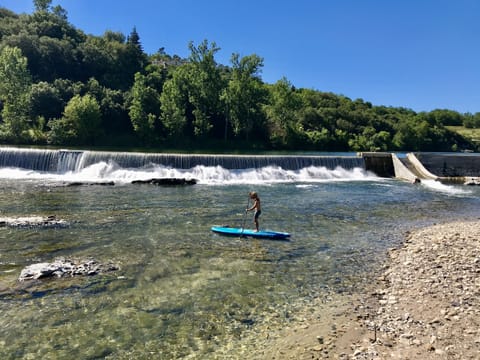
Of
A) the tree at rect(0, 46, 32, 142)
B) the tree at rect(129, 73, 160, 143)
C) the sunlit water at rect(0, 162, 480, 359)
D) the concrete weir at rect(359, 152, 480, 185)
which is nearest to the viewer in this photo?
the sunlit water at rect(0, 162, 480, 359)

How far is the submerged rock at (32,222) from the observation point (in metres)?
13.1

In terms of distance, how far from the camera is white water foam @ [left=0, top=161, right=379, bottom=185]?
2758cm

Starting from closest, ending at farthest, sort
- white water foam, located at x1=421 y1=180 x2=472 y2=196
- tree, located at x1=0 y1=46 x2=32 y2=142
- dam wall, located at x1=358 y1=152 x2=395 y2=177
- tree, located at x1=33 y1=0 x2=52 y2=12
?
white water foam, located at x1=421 y1=180 x2=472 y2=196 → dam wall, located at x1=358 y1=152 x2=395 y2=177 → tree, located at x1=0 y1=46 x2=32 y2=142 → tree, located at x1=33 y1=0 x2=52 y2=12

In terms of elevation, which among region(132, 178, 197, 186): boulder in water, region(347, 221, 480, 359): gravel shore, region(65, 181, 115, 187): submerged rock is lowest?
region(347, 221, 480, 359): gravel shore

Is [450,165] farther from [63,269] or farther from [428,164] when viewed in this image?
[63,269]

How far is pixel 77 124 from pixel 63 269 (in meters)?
48.0

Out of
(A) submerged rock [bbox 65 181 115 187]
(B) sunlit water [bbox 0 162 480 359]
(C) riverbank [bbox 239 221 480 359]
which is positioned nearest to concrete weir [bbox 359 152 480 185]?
(B) sunlit water [bbox 0 162 480 359]

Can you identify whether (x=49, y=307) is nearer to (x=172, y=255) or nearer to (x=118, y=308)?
(x=118, y=308)

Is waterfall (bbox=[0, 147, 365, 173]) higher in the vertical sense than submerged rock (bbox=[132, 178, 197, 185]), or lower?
higher

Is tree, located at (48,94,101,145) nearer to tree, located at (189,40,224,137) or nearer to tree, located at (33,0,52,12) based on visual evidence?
tree, located at (189,40,224,137)

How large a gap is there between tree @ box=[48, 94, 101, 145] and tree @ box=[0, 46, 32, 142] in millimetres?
5126

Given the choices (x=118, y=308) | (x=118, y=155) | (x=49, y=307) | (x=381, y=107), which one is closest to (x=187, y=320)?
(x=118, y=308)

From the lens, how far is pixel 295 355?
5.57 m

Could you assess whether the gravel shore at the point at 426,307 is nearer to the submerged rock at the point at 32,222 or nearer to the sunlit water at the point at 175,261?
the sunlit water at the point at 175,261
